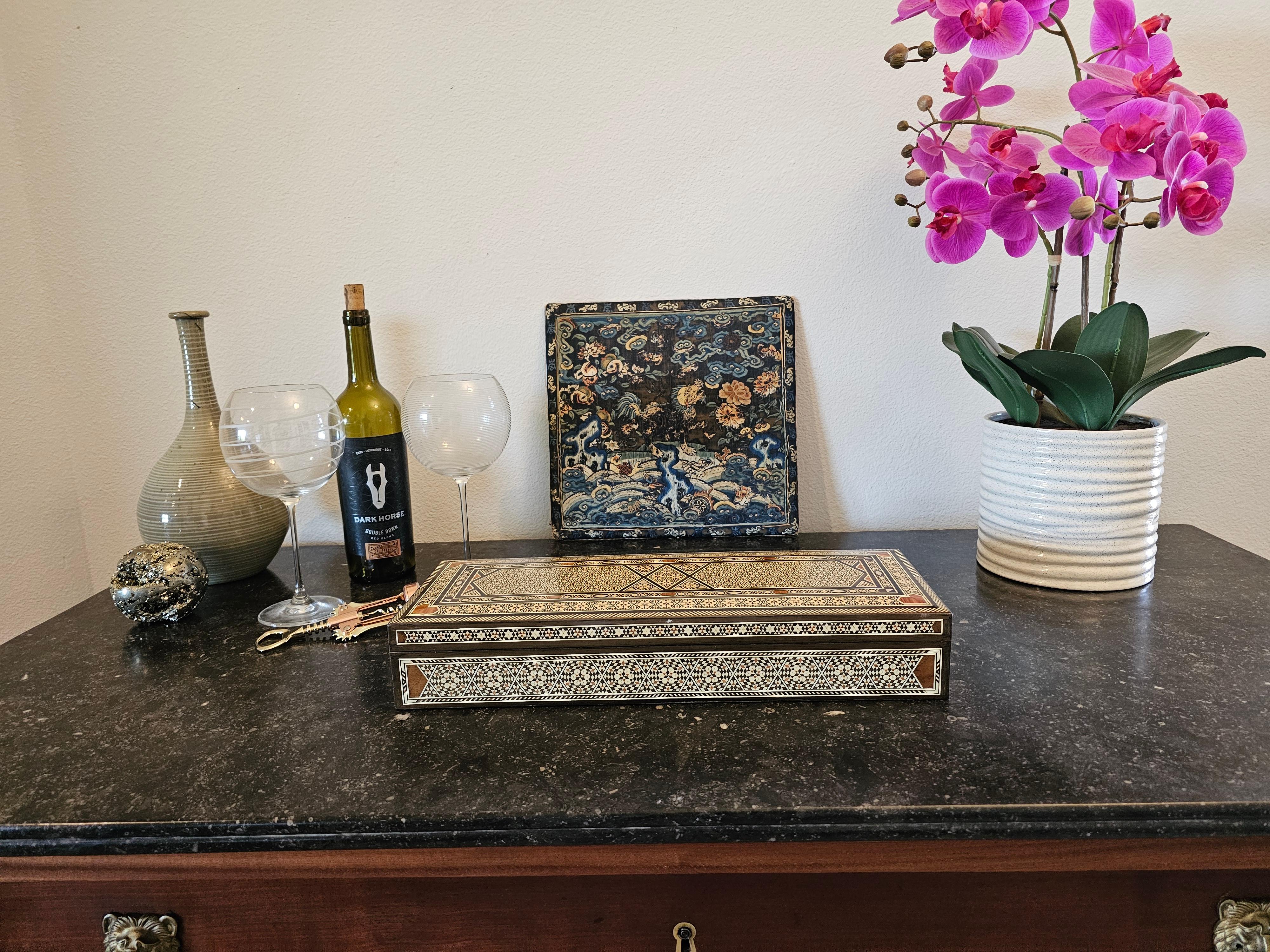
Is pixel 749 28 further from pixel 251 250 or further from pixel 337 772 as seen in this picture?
pixel 337 772

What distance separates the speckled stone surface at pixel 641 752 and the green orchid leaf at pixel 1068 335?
0.31m

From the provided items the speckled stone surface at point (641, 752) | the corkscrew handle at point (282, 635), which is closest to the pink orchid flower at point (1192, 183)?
the speckled stone surface at point (641, 752)

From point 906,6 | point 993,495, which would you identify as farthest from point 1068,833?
point 906,6

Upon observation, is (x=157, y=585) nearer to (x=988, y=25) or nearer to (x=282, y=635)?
(x=282, y=635)

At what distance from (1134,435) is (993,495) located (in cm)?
15

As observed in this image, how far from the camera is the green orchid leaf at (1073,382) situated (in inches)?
29.8

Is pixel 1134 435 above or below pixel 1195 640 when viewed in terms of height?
above

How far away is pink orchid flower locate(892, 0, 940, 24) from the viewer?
76 centimetres

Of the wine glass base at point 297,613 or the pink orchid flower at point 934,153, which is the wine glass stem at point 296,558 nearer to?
the wine glass base at point 297,613

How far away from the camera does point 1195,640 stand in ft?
2.29

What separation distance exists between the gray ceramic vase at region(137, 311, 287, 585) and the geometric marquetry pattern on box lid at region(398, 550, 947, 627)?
35 cm

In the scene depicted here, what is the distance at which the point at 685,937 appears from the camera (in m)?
0.54

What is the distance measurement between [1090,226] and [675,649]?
0.67 meters

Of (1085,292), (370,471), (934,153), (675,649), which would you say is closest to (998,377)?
(1085,292)
